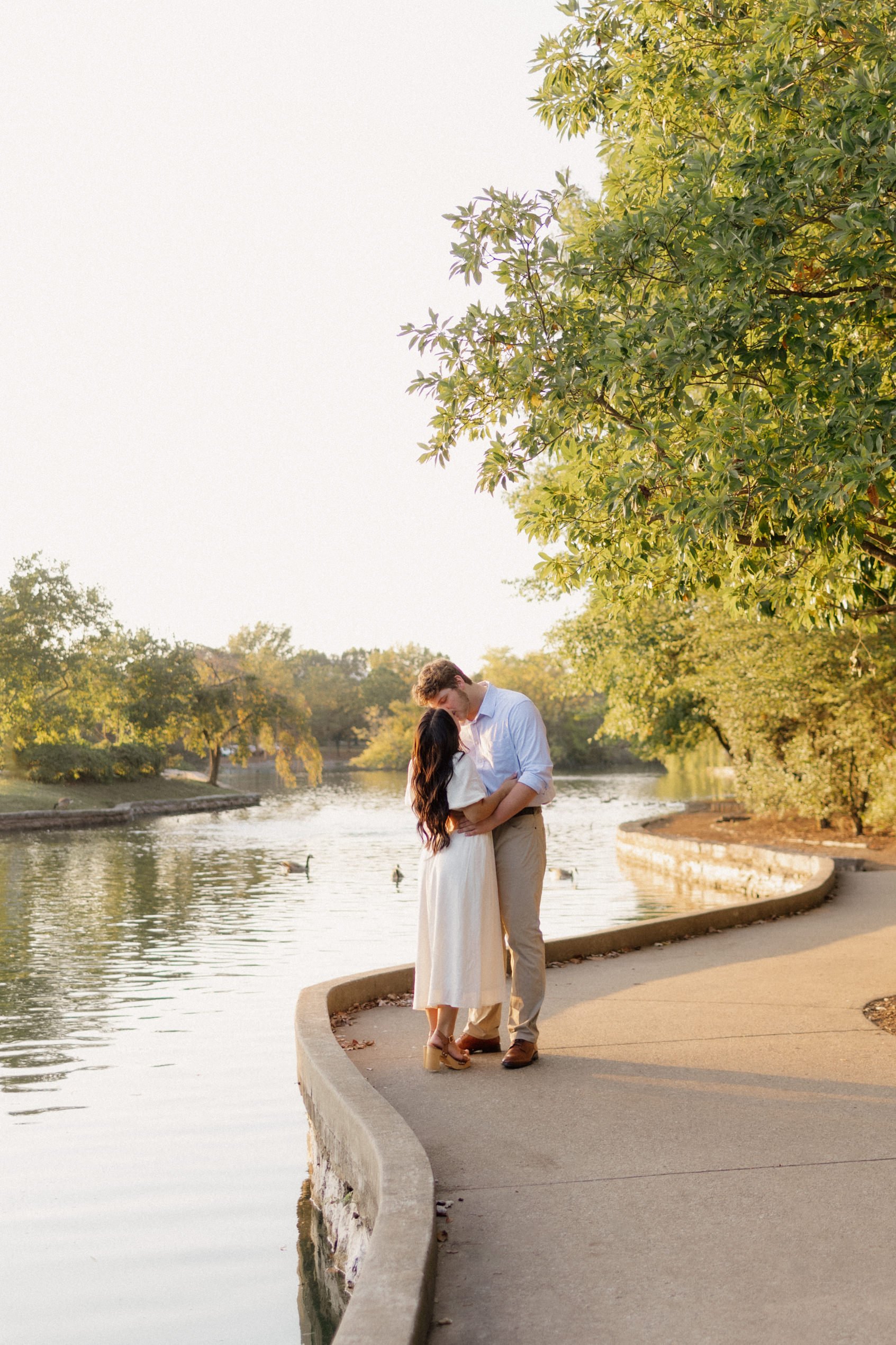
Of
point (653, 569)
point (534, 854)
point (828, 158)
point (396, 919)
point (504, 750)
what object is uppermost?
point (828, 158)

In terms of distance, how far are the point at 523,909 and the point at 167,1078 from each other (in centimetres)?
481

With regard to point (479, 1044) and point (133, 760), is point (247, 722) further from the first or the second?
point (479, 1044)

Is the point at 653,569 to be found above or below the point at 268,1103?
above

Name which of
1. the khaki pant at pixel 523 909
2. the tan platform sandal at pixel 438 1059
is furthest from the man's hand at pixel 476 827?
the tan platform sandal at pixel 438 1059

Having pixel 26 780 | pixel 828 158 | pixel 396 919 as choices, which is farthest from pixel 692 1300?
pixel 26 780

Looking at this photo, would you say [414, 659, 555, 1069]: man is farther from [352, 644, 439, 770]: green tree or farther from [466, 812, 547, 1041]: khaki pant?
[352, 644, 439, 770]: green tree

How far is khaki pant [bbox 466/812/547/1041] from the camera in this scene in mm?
5844

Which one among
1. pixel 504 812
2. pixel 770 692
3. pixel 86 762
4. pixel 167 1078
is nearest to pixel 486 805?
pixel 504 812

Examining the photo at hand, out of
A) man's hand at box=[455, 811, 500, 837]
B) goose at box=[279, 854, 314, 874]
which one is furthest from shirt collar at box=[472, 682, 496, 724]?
goose at box=[279, 854, 314, 874]

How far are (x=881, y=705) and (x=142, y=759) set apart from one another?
3746cm

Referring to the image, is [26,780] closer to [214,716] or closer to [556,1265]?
[214,716]

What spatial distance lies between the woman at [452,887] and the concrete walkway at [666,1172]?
0.44 m

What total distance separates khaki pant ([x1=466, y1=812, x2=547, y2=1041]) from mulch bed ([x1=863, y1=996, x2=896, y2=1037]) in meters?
2.35

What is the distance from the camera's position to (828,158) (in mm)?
5859
